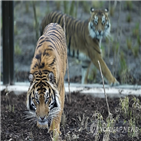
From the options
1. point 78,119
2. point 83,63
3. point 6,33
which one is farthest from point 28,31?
point 78,119

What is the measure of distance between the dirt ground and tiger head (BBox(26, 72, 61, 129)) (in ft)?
0.63

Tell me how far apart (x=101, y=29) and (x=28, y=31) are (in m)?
2.70

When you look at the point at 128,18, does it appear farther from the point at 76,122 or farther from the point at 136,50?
the point at 76,122

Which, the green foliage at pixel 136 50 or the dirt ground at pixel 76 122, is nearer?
the dirt ground at pixel 76 122

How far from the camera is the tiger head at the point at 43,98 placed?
306 centimetres

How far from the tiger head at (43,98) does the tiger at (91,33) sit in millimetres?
2300

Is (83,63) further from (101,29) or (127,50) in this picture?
(127,50)

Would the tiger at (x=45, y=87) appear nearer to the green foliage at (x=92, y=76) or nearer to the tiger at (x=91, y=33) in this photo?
the tiger at (x=91, y=33)

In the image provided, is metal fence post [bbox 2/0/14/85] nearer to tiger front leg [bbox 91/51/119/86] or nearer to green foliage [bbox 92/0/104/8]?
tiger front leg [bbox 91/51/119/86]

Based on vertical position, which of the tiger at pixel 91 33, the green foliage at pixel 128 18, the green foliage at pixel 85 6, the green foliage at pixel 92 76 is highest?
the green foliage at pixel 85 6

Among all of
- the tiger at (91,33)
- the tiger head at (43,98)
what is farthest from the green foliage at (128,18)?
the tiger head at (43,98)

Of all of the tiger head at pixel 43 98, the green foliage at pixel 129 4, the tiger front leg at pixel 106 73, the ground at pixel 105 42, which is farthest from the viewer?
the green foliage at pixel 129 4

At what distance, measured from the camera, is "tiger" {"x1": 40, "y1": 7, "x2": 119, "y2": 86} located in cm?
553

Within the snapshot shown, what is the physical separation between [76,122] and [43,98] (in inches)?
34.3
